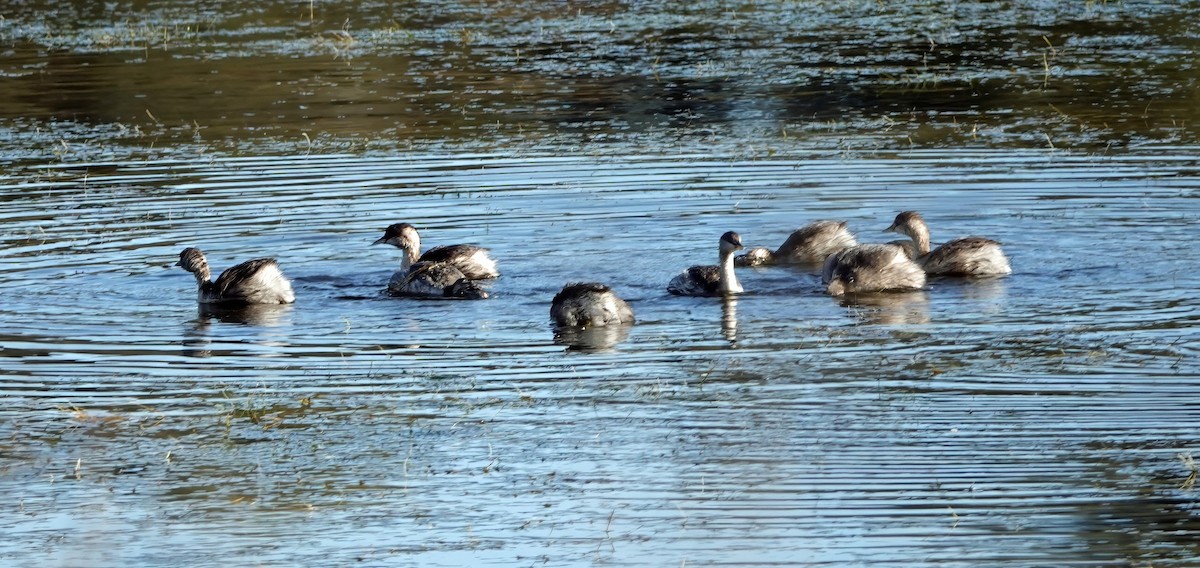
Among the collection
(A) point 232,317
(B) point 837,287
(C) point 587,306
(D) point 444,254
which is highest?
(D) point 444,254

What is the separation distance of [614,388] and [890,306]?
2.99 m

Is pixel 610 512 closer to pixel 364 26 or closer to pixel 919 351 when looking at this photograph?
pixel 919 351

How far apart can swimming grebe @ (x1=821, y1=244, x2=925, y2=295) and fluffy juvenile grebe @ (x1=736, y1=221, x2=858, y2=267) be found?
885 mm

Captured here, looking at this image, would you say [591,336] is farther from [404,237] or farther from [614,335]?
[404,237]

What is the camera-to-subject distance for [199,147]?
1912cm

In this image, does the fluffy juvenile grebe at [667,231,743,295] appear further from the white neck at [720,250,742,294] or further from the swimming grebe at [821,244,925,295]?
the swimming grebe at [821,244,925,295]

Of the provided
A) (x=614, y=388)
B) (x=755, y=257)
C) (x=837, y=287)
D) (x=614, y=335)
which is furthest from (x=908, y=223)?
(x=614, y=388)

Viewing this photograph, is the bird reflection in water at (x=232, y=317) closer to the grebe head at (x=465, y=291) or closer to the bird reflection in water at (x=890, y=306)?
the grebe head at (x=465, y=291)

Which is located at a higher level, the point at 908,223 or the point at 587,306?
the point at 908,223

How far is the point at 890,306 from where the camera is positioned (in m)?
12.2

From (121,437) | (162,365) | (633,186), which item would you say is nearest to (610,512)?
(121,437)

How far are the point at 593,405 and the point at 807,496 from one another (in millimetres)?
1888

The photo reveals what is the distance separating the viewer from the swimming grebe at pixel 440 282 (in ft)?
41.7

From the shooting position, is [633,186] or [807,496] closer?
[807,496]
